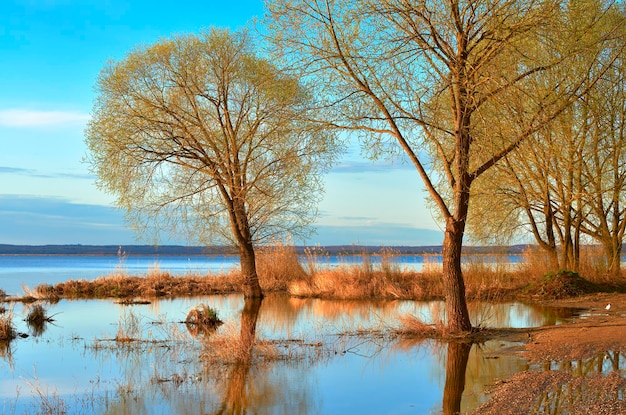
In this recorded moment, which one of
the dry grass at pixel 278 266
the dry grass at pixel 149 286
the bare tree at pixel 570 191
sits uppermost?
the bare tree at pixel 570 191

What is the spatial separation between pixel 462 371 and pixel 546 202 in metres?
14.3

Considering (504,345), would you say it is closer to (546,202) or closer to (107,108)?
(546,202)

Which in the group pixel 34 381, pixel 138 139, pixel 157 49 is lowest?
pixel 34 381

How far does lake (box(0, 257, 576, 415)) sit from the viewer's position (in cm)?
830

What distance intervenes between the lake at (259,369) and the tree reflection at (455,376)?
0.7 inches

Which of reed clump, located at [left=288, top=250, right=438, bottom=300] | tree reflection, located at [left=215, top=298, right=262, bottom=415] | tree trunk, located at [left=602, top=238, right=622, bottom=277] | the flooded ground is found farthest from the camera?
tree trunk, located at [left=602, top=238, right=622, bottom=277]

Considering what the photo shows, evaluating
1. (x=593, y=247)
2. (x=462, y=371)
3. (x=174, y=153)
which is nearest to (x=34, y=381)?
(x=462, y=371)

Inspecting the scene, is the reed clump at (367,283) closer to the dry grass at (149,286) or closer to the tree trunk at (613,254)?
the dry grass at (149,286)

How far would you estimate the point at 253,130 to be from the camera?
23031mm

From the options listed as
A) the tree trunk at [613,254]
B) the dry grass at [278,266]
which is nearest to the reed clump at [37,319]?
the dry grass at [278,266]

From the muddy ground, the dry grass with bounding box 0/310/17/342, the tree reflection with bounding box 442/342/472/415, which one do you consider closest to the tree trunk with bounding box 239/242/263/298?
the dry grass with bounding box 0/310/17/342

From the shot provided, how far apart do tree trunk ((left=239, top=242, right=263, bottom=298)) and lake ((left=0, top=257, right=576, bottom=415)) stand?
20.8 feet

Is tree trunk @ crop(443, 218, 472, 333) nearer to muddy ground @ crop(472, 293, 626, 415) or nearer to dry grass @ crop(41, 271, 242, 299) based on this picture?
muddy ground @ crop(472, 293, 626, 415)

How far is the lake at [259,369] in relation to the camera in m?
8.30
